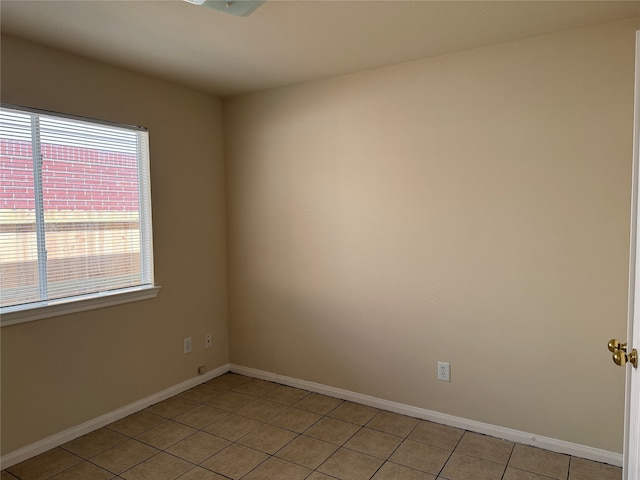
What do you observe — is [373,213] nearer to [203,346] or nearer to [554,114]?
[554,114]

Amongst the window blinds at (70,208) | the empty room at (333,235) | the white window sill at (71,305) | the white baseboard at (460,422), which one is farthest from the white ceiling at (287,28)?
the white baseboard at (460,422)

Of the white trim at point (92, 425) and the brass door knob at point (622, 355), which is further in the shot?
the white trim at point (92, 425)

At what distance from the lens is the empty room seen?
90.7 inches

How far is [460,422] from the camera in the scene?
9.14 feet

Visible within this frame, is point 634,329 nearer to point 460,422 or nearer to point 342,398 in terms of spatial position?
point 460,422

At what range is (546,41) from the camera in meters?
2.41

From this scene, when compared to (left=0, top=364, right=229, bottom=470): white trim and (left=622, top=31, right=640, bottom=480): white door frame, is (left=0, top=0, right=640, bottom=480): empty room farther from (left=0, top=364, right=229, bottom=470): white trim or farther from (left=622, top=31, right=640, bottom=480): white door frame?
(left=622, top=31, right=640, bottom=480): white door frame

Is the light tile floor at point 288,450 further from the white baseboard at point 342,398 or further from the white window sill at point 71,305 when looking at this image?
the white window sill at point 71,305

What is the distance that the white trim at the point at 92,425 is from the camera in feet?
7.98

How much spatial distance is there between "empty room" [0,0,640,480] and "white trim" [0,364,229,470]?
0.06 ft

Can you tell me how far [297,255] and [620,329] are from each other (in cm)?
212

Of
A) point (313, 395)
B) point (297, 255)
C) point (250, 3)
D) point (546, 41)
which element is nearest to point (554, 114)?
point (546, 41)

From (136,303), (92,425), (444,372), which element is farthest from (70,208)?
(444,372)

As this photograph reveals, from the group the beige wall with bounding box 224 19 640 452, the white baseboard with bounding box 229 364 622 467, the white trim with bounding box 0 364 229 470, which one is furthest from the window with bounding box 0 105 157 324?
the white baseboard with bounding box 229 364 622 467
